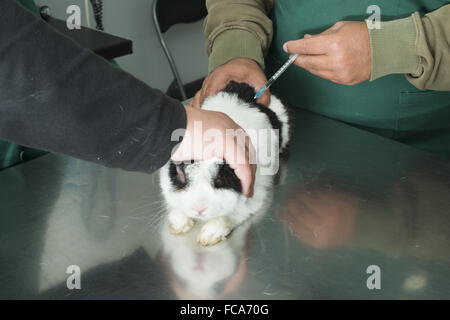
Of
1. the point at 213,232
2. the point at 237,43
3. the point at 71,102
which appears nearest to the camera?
the point at 71,102

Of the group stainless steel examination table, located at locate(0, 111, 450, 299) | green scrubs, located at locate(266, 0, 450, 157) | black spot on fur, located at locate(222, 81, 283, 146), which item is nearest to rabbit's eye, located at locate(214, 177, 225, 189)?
stainless steel examination table, located at locate(0, 111, 450, 299)

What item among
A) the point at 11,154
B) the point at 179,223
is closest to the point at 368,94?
the point at 179,223

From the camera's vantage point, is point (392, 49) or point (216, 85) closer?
point (392, 49)

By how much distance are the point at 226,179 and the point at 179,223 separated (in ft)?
0.45

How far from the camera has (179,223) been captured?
928 mm

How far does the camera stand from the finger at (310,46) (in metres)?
1.01

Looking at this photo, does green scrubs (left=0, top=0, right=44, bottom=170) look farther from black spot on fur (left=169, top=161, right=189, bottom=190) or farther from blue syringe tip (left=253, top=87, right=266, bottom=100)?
blue syringe tip (left=253, top=87, right=266, bottom=100)

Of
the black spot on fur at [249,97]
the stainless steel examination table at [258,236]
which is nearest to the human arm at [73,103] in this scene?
the stainless steel examination table at [258,236]

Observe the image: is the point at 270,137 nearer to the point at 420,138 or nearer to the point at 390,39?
the point at 390,39

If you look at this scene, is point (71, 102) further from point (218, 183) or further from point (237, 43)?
point (237, 43)

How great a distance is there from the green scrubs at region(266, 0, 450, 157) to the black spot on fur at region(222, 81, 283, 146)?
252mm

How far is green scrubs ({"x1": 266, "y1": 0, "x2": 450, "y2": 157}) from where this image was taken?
1175 millimetres
